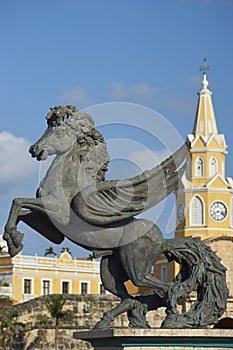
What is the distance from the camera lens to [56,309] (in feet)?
127

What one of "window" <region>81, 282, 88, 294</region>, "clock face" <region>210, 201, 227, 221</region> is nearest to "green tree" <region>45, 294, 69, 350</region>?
"window" <region>81, 282, 88, 294</region>

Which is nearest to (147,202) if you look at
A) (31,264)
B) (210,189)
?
(31,264)

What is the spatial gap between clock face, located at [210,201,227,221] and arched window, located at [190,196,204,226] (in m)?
0.64

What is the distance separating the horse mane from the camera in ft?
28.6

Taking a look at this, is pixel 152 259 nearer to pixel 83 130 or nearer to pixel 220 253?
pixel 83 130

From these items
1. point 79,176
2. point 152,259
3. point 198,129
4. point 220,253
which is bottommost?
point 152,259

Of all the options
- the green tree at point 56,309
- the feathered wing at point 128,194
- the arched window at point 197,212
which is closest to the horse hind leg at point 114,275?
the feathered wing at point 128,194

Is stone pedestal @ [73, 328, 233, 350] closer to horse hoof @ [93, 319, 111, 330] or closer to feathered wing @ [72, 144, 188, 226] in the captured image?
horse hoof @ [93, 319, 111, 330]

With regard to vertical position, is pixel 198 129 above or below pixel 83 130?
above

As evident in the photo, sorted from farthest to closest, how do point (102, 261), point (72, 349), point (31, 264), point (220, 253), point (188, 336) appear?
point (31, 264)
point (220, 253)
point (72, 349)
point (102, 261)
point (188, 336)

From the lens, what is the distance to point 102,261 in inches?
351

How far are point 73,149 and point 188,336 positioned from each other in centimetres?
204

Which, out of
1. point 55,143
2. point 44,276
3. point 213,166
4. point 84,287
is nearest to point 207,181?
point 213,166

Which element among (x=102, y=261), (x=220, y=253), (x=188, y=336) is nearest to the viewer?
(x=188, y=336)
